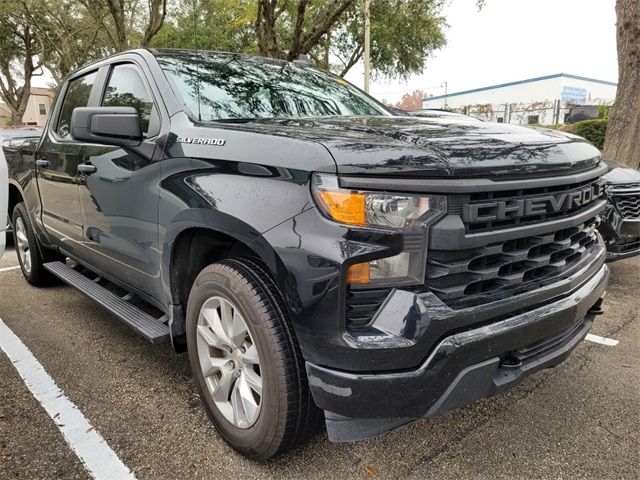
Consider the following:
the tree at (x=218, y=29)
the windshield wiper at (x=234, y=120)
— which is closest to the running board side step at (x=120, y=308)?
the windshield wiper at (x=234, y=120)

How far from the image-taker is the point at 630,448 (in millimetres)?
2281

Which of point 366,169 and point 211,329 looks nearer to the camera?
point 366,169

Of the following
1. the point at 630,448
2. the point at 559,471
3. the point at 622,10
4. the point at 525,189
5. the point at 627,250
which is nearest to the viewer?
the point at 525,189

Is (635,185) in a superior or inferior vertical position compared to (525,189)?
inferior

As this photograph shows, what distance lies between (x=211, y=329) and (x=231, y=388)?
0.27m

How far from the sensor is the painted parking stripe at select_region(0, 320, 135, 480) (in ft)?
7.11

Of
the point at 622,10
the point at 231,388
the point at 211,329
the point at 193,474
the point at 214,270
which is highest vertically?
the point at 622,10

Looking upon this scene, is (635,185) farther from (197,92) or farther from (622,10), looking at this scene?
(622,10)

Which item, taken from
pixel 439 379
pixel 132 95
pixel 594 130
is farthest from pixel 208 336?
pixel 594 130

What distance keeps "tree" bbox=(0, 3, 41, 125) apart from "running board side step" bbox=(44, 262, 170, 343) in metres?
21.6

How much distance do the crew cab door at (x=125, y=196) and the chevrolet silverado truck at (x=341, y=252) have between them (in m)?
0.02

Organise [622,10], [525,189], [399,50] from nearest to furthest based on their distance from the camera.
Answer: [525,189], [622,10], [399,50]

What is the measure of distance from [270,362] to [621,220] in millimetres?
3610

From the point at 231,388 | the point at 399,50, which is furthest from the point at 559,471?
the point at 399,50
